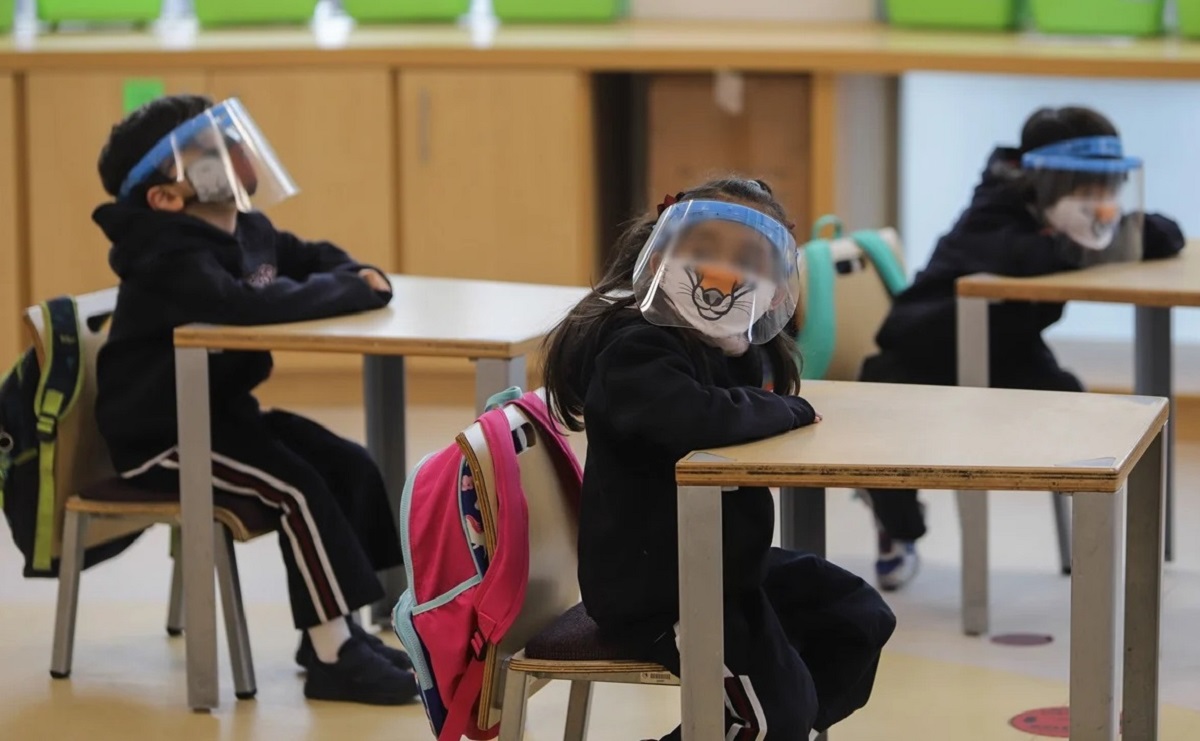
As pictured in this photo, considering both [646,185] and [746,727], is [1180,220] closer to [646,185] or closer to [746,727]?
[646,185]

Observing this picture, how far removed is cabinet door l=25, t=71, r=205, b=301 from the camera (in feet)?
17.5

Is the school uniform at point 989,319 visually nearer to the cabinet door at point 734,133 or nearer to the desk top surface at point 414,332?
the desk top surface at point 414,332

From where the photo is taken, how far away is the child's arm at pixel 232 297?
2.96 metres

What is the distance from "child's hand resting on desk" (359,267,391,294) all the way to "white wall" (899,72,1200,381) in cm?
252

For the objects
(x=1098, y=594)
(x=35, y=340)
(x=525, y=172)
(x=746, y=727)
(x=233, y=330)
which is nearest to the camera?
(x=1098, y=594)

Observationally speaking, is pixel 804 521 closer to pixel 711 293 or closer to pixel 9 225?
pixel 711 293

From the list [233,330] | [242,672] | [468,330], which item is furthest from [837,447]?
[242,672]

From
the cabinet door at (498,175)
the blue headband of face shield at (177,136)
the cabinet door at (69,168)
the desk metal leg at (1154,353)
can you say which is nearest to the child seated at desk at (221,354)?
the blue headband of face shield at (177,136)

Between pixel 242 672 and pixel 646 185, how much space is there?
272cm

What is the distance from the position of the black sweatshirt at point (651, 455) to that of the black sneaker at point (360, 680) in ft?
2.95

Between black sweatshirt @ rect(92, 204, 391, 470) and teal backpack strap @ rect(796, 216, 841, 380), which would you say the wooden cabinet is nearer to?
teal backpack strap @ rect(796, 216, 841, 380)

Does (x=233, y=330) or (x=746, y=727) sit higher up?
(x=233, y=330)

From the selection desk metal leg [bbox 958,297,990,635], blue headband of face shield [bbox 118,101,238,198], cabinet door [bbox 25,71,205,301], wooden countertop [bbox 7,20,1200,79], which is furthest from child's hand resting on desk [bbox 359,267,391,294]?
cabinet door [bbox 25,71,205,301]

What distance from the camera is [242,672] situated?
3.13 m
